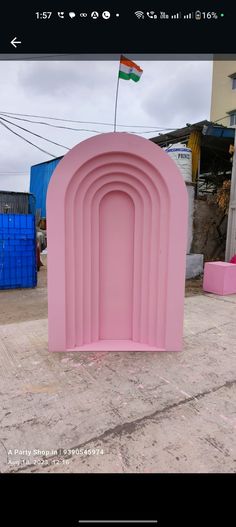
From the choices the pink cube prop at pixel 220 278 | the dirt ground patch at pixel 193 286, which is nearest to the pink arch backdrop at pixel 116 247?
the dirt ground patch at pixel 193 286

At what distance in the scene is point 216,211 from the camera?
9883 millimetres

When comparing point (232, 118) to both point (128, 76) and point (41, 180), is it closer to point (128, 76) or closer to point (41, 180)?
point (41, 180)

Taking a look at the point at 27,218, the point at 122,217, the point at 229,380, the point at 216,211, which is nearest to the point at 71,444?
the point at 229,380

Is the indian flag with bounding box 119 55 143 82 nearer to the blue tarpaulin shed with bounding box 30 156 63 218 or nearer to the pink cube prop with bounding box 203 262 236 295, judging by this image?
the pink cube prop with bounding box 203 262 236 295

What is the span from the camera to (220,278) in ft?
23.2

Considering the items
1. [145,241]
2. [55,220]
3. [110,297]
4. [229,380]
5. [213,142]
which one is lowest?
[229,380]

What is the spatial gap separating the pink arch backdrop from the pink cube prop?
12.0 ft

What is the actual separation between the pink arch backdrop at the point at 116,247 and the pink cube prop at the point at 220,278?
3669 millimetres

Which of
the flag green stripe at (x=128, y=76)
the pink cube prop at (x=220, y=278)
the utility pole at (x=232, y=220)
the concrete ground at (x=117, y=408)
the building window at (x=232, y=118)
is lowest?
the concrete ground at (x=117, y=408)

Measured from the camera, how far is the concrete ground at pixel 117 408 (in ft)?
6.67

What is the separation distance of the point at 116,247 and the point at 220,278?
4.07 meters

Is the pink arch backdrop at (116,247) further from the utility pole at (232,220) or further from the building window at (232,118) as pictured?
the building window at (232,118)
